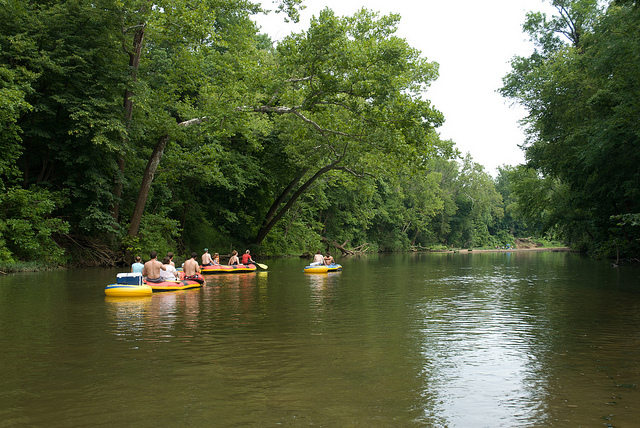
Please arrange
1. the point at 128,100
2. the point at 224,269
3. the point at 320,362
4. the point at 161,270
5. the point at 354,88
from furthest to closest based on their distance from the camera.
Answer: the point at 128,100
the point at 224,269
the point at 354,88
the point at 161,270
the point at 320,362

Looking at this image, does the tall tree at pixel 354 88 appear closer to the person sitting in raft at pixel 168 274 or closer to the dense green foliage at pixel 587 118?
the dense green foliage at pixel 587 118

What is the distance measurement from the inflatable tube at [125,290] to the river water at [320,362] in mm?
494

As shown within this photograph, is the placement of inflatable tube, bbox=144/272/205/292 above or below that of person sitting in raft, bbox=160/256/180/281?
below

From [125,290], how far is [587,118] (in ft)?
71.4

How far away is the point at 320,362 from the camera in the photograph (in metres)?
7.07

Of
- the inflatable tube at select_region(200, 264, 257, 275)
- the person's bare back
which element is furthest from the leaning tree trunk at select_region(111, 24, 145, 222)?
the person's bare back

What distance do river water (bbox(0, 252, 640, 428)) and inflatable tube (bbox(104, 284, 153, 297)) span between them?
49 cm

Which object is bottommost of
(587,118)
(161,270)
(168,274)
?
(168,274)

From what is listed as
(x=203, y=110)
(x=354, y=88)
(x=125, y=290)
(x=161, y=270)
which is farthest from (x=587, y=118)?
(x=125, y=290)

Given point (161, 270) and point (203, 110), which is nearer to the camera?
point (161, 270)

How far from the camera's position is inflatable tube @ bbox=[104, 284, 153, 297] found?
47.2ft

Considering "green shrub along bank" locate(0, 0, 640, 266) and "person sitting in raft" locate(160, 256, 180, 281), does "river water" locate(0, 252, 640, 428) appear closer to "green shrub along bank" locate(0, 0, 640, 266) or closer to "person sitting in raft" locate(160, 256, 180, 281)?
"person sitting in raft" locate(160, 256, 180, 281)

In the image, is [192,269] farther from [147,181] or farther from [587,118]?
[587,118]

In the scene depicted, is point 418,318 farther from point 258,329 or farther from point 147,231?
point 147,231
